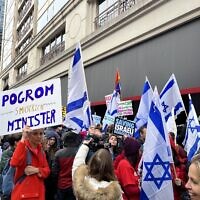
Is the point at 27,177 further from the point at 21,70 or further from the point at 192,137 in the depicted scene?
the point at 21,70

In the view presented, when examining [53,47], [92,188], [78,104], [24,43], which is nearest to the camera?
[92,188]

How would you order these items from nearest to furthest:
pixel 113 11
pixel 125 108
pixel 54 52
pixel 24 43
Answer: pixel 125 108 < pixel 113 11 < pixel 54 52 < pixel 24 43

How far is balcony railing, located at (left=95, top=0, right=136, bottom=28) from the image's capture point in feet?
47.8

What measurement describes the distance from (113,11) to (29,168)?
12146 mm

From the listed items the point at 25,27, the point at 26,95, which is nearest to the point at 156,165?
the point at 26,95

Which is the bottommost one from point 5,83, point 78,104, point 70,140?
point 70,140

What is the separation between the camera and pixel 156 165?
4512mm

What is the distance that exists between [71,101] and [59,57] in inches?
603

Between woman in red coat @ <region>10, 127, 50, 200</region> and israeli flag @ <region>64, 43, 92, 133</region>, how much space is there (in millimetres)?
1356

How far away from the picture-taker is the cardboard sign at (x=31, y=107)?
15.6 ft

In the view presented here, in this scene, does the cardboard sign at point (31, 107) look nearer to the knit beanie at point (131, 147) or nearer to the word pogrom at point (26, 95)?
the word pogrom at point (26, 95)

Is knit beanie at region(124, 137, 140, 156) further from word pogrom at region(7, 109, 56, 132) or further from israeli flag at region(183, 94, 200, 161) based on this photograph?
israeli flag at region(183, 94, 200, 161)

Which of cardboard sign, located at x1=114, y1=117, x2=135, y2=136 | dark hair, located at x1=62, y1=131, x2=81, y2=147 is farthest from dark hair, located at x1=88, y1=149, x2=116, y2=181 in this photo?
cardboard sign, located at x1=114, y1=117, x2=135, y2=136

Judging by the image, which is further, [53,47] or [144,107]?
[53,47]
